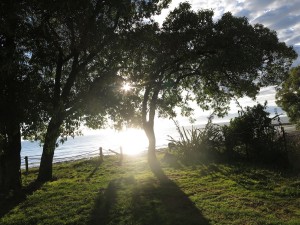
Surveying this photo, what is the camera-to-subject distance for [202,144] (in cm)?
2042

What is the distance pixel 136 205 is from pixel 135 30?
9238 millimetres

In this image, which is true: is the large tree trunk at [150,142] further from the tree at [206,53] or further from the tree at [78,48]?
the tree at [78,48]

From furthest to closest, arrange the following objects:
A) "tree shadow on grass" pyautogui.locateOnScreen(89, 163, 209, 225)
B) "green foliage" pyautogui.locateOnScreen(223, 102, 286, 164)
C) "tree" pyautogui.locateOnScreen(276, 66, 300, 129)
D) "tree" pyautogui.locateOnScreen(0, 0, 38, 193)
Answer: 1. "tree" pyautogui.locateOnScreen(276, 66, 300, 129)
2. "green foliage" pyautogui.locateOnScreen(223, 102, 286, 164)
3. "tree" pyautogui.locateOnScreen(0, 0, 38, 193)
4. "tree shadow on grass" pyautogui.locateOnScreen(89, 163, 209, 225)

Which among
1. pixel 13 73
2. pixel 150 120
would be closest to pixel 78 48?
pixel 13 73

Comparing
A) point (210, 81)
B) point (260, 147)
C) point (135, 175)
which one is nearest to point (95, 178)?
point (135, 175)

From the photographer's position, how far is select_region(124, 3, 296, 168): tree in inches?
677

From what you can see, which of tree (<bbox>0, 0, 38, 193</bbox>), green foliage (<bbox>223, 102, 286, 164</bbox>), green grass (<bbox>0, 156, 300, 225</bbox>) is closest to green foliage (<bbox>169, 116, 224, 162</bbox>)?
green foliage (<bbox>223, 102, 286, 164</bbox>)

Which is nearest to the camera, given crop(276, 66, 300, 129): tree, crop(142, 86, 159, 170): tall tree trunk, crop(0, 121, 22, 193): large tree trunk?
crop(0, 121, 22, 193): large tree trunk

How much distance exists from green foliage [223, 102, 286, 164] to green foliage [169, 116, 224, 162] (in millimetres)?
865

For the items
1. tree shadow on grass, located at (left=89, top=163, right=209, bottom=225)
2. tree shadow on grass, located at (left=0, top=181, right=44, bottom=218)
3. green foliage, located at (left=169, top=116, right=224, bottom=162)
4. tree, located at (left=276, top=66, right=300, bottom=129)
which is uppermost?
tree, located at (left=276, top=66, right=300, bottom=129)

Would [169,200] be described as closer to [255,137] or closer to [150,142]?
[255,137]

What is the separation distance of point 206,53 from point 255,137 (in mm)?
6363

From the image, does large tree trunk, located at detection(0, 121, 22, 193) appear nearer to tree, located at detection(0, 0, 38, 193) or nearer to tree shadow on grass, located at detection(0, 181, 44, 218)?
tree shadow on grass, located at detection(0, 181, 44, 218)

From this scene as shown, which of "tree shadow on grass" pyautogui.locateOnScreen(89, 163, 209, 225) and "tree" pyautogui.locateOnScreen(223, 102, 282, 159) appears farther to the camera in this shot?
"tree" pyautogui.locateOnScreen(223, 102, 282, 159)
